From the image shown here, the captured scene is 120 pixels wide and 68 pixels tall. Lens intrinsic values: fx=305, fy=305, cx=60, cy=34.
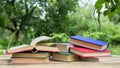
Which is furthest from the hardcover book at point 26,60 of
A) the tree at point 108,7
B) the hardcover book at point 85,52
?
the tree at point 108,7

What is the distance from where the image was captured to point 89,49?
941 millimetres

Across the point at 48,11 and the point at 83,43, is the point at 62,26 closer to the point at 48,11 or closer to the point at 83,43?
the point at 48,11

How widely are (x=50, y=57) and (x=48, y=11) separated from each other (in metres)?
6.89

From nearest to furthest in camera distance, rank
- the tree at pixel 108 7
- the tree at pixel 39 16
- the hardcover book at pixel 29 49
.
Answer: the tree at pixel 108 7 < the hardcover book at pixel 29 49 < the tree at pixel 39 16

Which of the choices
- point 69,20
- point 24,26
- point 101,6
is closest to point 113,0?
point 101,6

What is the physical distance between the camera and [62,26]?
25.6 ft

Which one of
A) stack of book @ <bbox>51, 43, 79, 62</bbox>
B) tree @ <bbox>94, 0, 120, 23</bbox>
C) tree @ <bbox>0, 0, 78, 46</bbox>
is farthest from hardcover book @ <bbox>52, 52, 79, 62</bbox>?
tree @ <bbox>0, 0, 78, 46</bbox>

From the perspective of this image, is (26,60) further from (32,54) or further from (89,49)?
(89,49)

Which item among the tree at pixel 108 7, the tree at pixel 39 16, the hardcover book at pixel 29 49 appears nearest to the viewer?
the tree at pixel 108 7

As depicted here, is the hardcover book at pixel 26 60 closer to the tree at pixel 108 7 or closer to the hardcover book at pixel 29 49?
Result: the hardcover book at pixel 29 49

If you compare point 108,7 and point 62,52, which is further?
point 62,52

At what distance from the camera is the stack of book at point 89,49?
2.98ft

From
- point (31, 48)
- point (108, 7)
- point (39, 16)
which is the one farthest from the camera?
point (39, 16)

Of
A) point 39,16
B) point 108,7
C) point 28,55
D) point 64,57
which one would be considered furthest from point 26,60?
point 39,16
